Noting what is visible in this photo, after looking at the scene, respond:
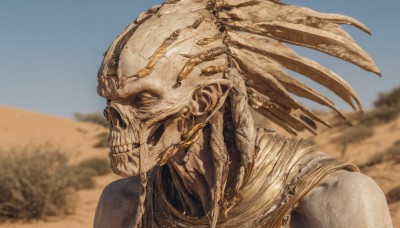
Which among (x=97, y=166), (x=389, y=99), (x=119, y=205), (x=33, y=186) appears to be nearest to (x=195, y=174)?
(x=119, y=205)

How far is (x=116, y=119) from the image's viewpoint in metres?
2.45

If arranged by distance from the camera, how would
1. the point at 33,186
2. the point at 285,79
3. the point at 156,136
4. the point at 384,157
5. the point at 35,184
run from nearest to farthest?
1. the point at 156,136
2. the point at 285,79
3. the point at 33,186
4. the point at 35,184
5. the point at 384,157

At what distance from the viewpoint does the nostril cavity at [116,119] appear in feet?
8.02

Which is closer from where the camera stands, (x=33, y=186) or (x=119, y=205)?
(x=119, y=205)

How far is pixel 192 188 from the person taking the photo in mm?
2738

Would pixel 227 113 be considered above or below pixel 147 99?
below

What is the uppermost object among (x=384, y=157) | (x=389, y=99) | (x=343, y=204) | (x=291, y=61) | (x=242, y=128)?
(x=291, y=61)

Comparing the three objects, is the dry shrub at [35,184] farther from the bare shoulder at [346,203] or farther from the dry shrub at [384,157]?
the bare shoulder at [346,203]

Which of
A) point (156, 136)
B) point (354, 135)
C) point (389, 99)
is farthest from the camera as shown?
point (389, 99)

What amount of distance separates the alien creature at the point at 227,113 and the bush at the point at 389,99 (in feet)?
83.9

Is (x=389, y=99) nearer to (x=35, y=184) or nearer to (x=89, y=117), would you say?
(x=35, y=184)

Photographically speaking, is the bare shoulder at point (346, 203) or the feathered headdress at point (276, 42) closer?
the bare shoulder at point (346, 203)

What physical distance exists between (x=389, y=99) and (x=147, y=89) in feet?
87.9

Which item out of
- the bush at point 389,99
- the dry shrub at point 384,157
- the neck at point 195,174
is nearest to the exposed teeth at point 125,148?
the neck at point 195,174
